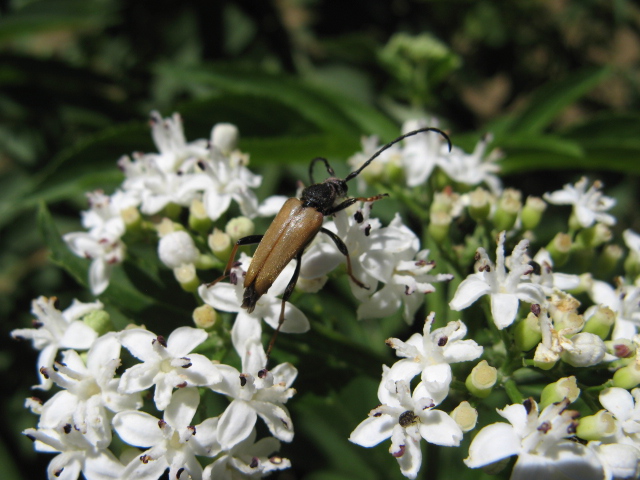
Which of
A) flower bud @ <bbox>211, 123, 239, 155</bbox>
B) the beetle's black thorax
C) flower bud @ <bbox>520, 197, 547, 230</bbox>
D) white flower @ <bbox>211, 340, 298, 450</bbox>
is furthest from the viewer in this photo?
flower bud @ <bbox>211, 123, 239, 155</bbox>

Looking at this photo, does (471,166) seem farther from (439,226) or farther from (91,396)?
(91,396)

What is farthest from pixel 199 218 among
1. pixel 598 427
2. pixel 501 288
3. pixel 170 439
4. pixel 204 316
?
pixel 598 427

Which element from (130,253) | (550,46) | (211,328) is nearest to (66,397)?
(211,328)

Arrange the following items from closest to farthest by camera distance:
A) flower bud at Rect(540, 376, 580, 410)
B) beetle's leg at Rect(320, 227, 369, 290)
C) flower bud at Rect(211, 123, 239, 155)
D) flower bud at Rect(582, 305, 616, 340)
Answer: flower bud at Rect(540, 376, 580, 410) < flower bud at Rect(582, 305, 616, 340) < beetle's leg at Rect(320, 227, 369, 290) < flower bud at Rect(211, 123, 239, 155)

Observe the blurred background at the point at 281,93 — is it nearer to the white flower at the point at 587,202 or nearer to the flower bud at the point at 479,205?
the white flower at the point at 587,202

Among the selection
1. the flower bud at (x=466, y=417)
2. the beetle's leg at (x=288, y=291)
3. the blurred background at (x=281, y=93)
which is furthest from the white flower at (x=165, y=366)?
the blurred background at (x=281, y=93)

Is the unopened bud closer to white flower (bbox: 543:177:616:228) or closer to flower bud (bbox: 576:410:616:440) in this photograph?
flower bud (bbox: 576:410:616:440)

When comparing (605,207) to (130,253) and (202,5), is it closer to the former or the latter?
(130,253)

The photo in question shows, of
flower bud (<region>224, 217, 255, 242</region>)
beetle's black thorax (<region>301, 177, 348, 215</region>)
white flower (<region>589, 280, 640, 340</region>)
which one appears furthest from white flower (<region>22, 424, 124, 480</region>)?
white flower (<region>589, 280, 640, 340</region>)
